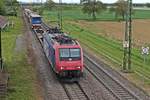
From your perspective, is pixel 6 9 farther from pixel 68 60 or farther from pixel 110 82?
pixel 110 82

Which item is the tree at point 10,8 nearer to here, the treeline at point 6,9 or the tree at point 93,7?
the treeline at point 6,9

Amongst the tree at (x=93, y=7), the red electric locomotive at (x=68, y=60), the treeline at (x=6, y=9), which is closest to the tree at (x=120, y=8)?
the tree at (x=93, y=7)

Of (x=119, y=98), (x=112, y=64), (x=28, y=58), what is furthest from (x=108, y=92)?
(x=28, y=58)

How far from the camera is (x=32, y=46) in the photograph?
1939 inches

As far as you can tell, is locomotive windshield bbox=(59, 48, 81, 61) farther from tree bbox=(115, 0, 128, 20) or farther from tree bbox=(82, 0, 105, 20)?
tree bbox=(82, 0, 105, 20)

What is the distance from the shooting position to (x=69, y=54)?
91.6ft

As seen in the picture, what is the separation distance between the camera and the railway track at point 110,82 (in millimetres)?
24250

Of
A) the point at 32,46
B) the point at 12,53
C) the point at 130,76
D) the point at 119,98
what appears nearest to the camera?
the point at 119,98

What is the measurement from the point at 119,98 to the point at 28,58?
56.9 feet

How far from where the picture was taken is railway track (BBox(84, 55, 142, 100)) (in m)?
24.2

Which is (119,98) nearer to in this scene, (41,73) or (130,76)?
(130,76)

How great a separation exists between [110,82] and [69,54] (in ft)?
11.5

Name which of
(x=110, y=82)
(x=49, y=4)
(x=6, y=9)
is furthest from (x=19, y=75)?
(x=49, y=4)

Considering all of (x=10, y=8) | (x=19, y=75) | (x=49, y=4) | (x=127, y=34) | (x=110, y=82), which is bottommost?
(x=110, y=82)
